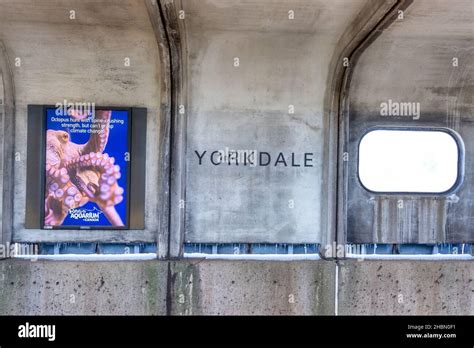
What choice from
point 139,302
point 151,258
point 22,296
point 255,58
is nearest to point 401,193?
point 255,58

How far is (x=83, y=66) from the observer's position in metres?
4.18

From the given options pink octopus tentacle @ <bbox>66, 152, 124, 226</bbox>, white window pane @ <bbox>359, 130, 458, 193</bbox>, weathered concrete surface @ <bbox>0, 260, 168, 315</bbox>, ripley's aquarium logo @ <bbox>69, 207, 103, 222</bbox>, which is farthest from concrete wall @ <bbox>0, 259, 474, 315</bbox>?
white window pane @ <bbox>359, 130, 458, 193</bbox>

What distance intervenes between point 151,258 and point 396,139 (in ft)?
10.9

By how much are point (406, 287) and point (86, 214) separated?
157 inches

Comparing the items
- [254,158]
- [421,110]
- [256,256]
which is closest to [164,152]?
[254,158]

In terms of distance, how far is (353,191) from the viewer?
177 inches

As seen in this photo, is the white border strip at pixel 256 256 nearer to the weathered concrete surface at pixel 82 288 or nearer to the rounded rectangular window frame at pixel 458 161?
the weathered concrete surface at pixel 82 288

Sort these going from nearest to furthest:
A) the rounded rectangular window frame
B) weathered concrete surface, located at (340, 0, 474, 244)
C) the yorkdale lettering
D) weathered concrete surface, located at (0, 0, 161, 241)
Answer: weathered concrete surface, located at (0, 0, 161, 241)
weathered concrete surface, located at (340, 0, 474, 244)
the yorkdale lettering
the rounded rectangular window frame

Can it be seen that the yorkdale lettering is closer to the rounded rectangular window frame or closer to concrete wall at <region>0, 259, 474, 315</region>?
the rounded rectangular window frame

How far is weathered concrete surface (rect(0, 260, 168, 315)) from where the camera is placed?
13.9ft

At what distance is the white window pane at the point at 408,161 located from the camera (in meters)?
4.52

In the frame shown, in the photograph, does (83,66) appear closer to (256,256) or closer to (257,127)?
(257,127)

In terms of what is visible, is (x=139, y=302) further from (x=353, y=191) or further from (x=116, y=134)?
(x=353, y=191)

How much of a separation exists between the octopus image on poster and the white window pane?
2970 mm
